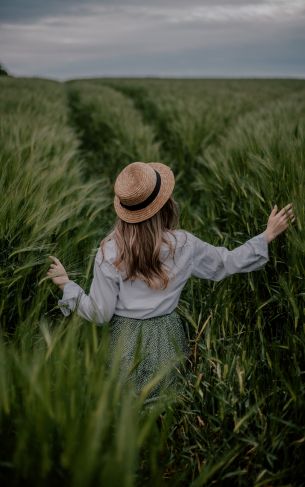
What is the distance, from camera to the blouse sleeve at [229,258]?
172 cm

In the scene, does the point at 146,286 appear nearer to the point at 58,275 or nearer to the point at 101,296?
the point at 101,296

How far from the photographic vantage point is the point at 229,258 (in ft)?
5.71

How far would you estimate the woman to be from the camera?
61.7 inches

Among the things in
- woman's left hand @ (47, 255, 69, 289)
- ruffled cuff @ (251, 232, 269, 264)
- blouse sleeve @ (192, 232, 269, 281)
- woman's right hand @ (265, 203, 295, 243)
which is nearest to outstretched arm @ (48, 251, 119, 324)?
woman's left hand @ (47, 255, 69, 289)

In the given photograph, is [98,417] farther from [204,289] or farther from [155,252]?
[204,289]

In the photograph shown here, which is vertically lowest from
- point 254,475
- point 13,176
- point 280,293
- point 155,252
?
point 254,475

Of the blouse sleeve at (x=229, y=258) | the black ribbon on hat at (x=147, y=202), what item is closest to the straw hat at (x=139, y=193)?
the black ribbon on hat at (x=147, y=202)

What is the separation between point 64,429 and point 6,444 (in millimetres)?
138

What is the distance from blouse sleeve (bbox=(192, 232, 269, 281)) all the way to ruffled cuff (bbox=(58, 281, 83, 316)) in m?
0.46

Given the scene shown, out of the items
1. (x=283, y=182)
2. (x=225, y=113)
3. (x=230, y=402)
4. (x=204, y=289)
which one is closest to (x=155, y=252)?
(x=230, y=402)

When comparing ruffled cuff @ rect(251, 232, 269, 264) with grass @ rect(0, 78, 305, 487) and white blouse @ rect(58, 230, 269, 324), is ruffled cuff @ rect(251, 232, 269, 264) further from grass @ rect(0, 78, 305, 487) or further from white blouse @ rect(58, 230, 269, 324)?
grass @ rect(0, 78, 305, 487)

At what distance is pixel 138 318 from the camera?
1.65 meters

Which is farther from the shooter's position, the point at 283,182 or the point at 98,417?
the point at 283,182

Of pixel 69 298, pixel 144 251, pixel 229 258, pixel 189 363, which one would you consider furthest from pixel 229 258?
pixel 69 298
